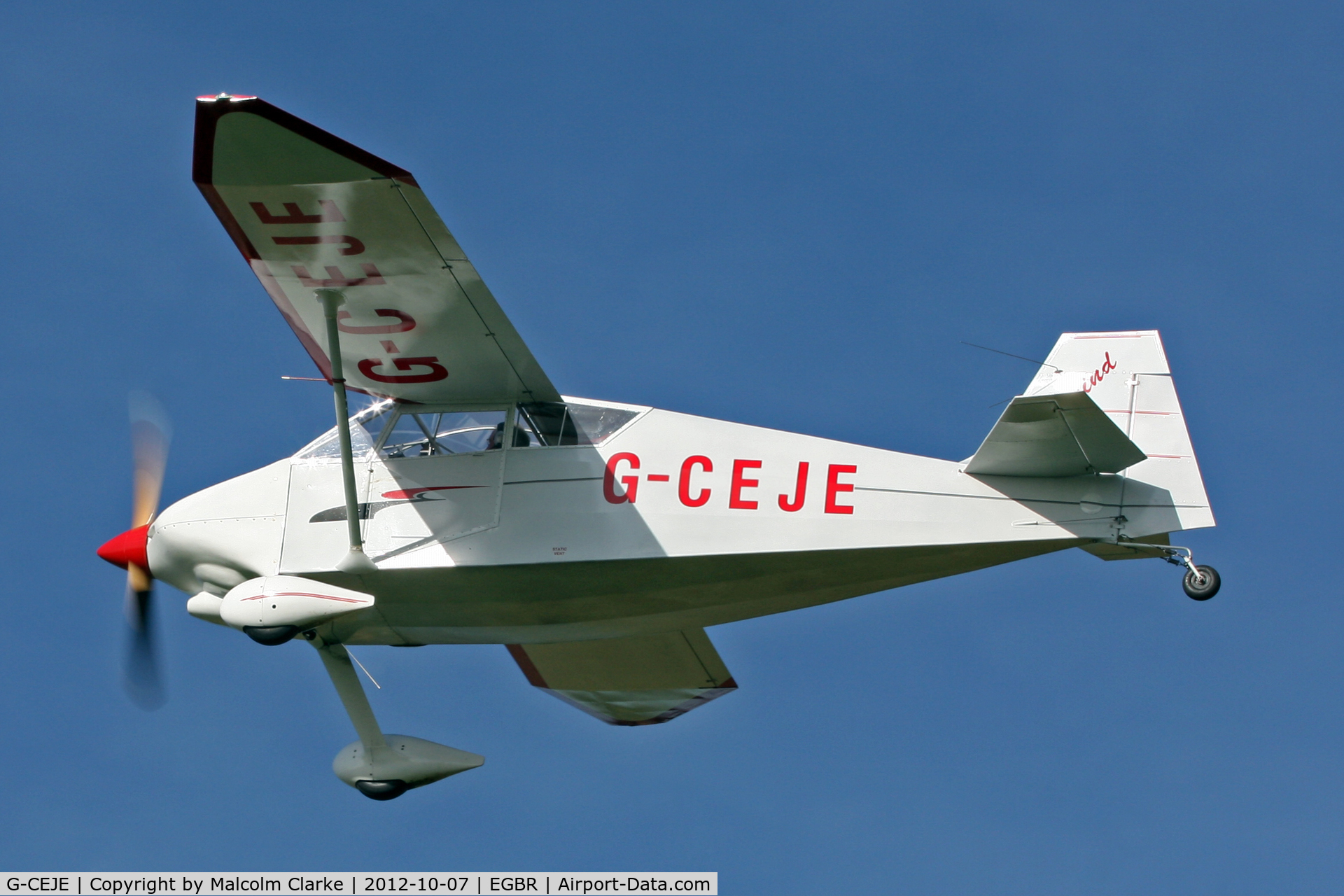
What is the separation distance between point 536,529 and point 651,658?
137 inches

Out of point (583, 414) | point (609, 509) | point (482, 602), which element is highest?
point (583, 414)

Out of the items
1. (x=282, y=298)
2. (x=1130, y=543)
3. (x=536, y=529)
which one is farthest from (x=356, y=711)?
(x=1130, y=543)

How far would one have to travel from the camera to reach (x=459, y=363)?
1252 centimetres

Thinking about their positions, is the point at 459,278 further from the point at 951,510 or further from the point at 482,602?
the point at 951,510

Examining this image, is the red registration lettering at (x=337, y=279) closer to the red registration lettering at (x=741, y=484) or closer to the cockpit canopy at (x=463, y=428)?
the cockpit canopy at (x=463, y=428)

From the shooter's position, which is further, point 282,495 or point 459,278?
point 282,495

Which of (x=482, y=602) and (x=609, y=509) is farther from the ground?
(x=609, y=509)

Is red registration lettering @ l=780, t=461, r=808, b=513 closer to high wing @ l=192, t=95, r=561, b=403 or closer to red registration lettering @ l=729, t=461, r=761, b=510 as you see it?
red registration lettering @ l=729, t=461, r=761, b=510

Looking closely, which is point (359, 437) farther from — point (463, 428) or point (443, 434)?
point (463, 428)

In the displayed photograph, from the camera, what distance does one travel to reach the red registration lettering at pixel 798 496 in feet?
39.2

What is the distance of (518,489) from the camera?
1238 centimetres

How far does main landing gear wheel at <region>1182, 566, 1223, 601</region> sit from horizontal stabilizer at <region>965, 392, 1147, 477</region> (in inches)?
38.3

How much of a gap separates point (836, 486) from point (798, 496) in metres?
0.31

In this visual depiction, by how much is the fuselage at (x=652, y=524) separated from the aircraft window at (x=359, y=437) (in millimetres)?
42
